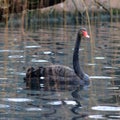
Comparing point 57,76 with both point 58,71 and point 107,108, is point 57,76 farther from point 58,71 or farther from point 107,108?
point 107,108

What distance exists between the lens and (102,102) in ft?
25.3

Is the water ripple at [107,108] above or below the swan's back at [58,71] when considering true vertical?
below

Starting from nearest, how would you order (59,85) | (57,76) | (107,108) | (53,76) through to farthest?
(107,108) < (59,85) < (57,76) < (53,76)

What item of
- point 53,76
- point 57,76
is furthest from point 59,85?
point 53,76

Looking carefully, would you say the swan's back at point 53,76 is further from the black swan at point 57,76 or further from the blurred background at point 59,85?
the blurred background at point 59,85

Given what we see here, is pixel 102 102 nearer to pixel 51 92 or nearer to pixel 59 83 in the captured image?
pixel 51 92

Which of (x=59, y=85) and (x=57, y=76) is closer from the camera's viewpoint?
(x=59, y=85)

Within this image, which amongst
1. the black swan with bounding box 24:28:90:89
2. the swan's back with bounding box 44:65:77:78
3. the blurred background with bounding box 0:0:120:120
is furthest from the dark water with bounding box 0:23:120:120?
the swan's back with bounding box 44:65:77:78

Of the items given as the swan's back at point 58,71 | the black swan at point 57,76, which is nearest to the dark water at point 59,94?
the black swan at point 57,76

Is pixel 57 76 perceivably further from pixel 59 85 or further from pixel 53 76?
pixel 59 85

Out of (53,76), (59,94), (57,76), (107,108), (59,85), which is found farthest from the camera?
(53,76)

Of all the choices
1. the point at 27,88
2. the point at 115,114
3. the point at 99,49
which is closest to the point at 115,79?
the point at 27,88

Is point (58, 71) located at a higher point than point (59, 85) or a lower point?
higher

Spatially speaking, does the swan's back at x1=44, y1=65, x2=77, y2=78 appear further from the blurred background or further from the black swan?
the blurred background
